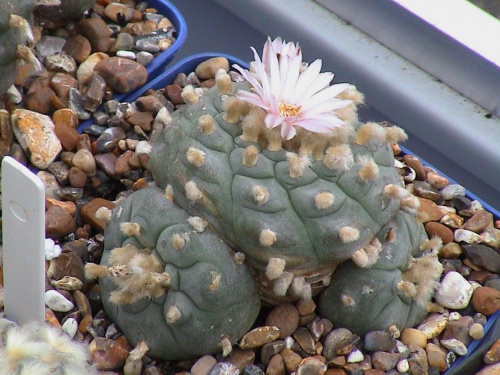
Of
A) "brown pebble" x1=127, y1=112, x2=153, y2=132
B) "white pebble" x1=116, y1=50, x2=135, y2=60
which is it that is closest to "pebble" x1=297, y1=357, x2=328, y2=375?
"brown pebble" x1=127, y1=112, x2=153, y2=132

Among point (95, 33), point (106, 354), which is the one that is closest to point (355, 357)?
point (106, 354)

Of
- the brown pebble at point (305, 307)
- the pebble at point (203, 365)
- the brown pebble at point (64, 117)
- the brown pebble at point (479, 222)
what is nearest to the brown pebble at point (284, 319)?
the brown pebble at point (305, 307)

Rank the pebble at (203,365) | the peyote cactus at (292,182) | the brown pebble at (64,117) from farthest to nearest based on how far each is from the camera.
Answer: the brown pebble at (64,117), the pebble at (203,365), the peyote cactus at (292,182)

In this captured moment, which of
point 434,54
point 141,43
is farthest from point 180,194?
point 434,54

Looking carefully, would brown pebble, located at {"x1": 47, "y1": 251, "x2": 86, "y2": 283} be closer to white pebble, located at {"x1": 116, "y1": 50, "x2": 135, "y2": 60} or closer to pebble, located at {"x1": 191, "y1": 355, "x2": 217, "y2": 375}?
pebble, located at {"x1": 191, "y1": 355, "x2": 217, "y2": 375}

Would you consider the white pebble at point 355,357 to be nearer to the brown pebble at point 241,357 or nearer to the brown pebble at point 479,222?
the brown pebble at point 241,357

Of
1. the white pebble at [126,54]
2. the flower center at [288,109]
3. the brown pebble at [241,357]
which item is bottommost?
the brown pebble at [241,357]
